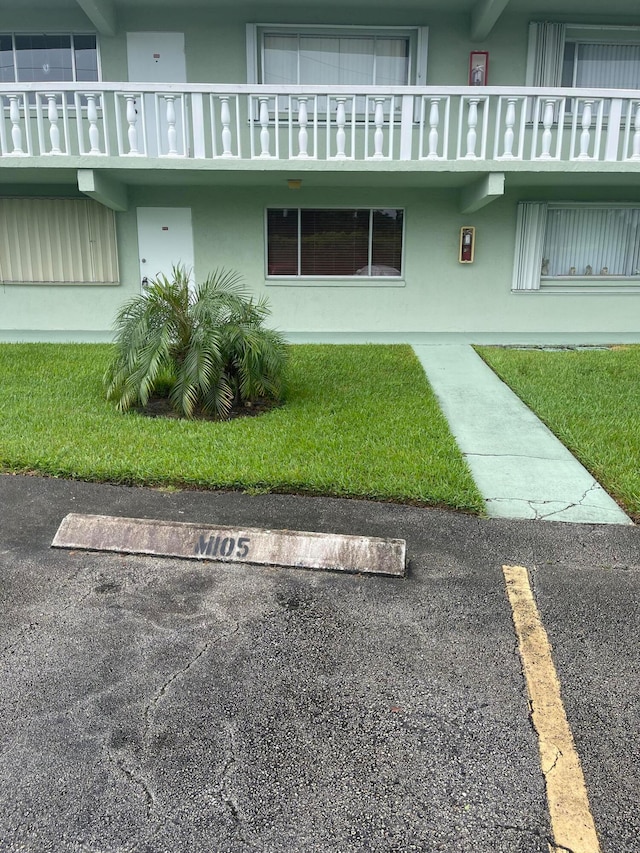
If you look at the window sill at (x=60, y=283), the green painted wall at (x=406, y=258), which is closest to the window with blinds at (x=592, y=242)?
the green painted wall at (x=406, y=258)

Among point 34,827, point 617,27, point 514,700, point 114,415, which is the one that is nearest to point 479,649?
point 514,700

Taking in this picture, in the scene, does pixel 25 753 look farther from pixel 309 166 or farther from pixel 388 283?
pixel 388 283

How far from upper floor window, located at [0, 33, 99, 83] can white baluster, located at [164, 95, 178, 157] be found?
7.91 feet

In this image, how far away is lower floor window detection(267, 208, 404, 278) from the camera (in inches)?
487

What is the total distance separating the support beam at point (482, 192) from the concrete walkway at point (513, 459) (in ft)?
12.5

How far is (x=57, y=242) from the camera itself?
40.2 feet

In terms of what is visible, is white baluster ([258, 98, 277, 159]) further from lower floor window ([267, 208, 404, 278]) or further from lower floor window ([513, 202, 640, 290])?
lower floor window ([513, 202, 640, 290])

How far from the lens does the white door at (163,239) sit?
12234mm

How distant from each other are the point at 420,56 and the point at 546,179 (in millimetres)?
3125

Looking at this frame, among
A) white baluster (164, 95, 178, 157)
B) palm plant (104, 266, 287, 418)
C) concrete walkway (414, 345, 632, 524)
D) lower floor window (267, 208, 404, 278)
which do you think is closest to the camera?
concrete walkway (414, 345, 632, 524)

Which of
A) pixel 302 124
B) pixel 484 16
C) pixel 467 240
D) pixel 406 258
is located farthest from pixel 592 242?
pixel 302 124

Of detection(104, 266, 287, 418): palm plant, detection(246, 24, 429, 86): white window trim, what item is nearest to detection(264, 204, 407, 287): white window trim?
detection(246, 24, 429, 86): white window trim

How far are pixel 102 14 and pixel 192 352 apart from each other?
7915 mm

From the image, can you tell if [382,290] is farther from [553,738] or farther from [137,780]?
[137,780]
